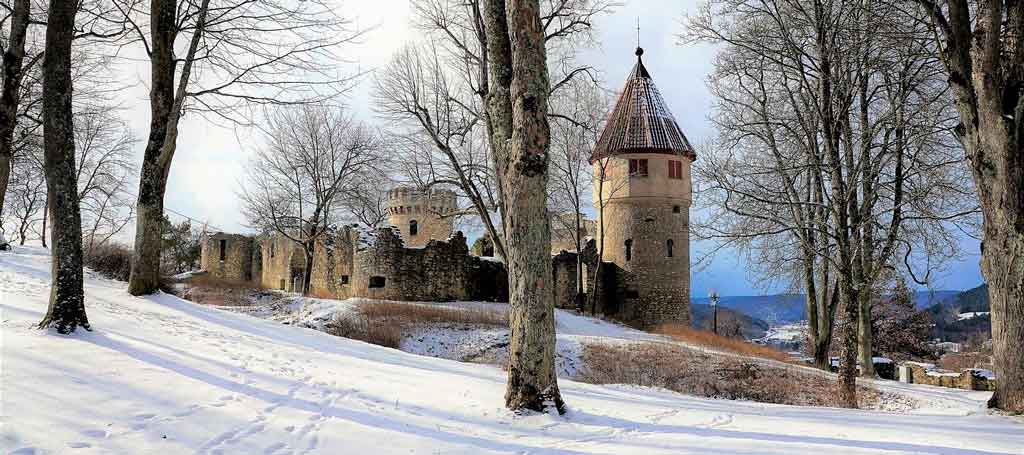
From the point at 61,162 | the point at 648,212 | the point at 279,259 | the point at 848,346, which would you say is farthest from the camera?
the point at 279,259

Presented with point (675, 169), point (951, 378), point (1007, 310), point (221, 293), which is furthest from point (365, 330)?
point (675, 169)

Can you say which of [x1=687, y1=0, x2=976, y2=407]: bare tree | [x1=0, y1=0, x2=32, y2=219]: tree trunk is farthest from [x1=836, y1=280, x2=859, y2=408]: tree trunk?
[x1=0, y1=0, x2=32, y2=219]: tree trunk

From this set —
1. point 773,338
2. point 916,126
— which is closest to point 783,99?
point 916,126

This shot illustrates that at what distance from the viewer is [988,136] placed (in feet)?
21.9

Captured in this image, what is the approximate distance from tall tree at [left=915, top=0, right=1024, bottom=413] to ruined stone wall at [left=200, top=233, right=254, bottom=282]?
36529 millimetres

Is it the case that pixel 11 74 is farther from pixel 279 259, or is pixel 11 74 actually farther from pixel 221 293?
pixel 279 259

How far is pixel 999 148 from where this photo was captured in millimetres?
6562

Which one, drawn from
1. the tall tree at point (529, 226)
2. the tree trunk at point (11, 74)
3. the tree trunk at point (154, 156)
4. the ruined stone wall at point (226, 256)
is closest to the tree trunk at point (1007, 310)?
the tall tree at point (529, 226)

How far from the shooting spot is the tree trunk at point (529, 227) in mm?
6008

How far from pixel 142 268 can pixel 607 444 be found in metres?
10.3

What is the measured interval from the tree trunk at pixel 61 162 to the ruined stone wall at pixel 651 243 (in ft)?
77.1

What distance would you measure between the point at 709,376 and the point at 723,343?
351 inches

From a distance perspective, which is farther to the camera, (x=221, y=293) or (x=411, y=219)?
(x=411, y=219)

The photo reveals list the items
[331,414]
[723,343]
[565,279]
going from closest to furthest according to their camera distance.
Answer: [331,414] → [723,343] → [565,279]
